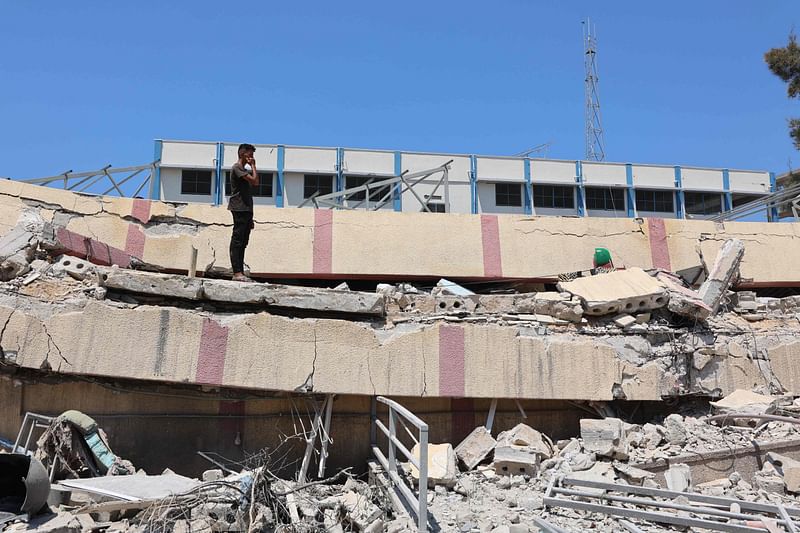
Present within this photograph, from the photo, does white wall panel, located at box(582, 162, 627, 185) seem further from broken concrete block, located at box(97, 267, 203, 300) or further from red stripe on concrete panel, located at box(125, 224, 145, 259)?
broken concrete block, located at box(97, 267, 203, 300)

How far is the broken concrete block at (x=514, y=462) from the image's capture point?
5.77 metres

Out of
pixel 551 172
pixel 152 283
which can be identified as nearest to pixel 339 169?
pixel 551 172

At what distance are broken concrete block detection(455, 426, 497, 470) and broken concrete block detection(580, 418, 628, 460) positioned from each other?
0.89 m

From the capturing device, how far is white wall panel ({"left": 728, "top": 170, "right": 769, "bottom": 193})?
26.4 m

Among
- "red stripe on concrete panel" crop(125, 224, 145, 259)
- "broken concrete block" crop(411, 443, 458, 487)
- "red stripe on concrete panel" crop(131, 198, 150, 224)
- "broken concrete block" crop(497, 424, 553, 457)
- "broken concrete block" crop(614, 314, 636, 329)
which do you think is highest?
"red stripe on concrete panel" crop(131, 198, 150, 224)

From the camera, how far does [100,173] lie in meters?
13.3

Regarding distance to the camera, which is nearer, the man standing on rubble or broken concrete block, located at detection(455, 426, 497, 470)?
broken concrete block, located at detection(455, 426, 497, 470)

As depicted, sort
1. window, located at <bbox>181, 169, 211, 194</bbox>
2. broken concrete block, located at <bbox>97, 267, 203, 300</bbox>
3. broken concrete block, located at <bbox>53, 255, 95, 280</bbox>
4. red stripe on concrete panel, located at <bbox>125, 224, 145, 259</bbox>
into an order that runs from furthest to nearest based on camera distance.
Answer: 1. window, located at <bbox>181, 169, 211, 194</bbox>
2. red stripe on concrete panel, located at <bbox>125, 224, 145, 259</bbox>
3. broken concrete block, located at <bbox>53, 255, 95, 280</bbox>
4. broken concrete block, located at <bbox>97, 267, 203, 300</bbox>

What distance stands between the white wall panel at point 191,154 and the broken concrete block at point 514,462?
1895 centimetres

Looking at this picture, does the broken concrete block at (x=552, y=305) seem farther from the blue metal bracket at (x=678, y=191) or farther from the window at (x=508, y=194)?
the blue metal bracket at (x=678, y=191)

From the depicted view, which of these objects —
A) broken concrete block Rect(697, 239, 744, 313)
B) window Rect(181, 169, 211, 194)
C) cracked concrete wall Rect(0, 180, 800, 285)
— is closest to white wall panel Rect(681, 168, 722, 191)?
cracked concrete wall Rect(0, 180, 800, 285)

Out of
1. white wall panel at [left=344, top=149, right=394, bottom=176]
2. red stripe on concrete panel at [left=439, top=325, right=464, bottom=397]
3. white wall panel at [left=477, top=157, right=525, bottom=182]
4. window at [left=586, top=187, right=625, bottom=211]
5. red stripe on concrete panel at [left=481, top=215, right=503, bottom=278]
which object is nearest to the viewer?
red stripe on concrete panel at [left=439, top=325, right=464, bottom=397]

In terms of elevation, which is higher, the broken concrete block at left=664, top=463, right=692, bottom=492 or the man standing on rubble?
the man standing on rubble

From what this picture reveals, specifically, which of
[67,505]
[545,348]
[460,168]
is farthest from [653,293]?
[460,168]
